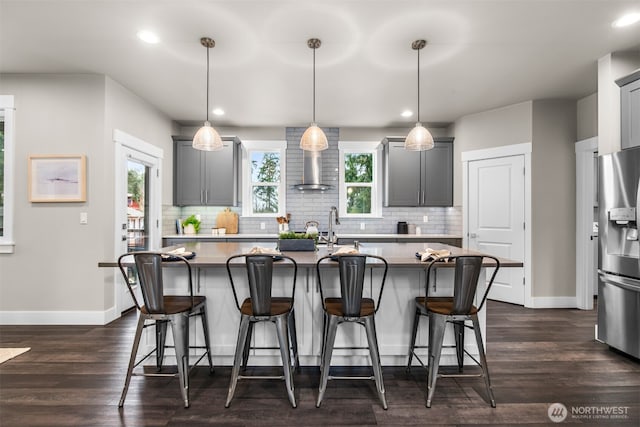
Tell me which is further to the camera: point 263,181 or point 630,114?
point 263,181

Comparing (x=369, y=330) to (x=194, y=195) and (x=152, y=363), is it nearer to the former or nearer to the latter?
(x=152, y=363)

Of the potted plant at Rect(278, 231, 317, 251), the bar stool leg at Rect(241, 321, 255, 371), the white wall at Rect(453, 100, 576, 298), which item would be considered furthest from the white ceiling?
the bar stool leg at Rect(241, 321, 255, 371)

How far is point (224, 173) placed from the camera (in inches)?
197

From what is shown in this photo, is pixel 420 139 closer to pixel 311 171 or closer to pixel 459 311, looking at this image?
pixel 459 311

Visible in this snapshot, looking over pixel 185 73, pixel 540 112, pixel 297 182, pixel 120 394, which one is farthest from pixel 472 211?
pixel 120 394

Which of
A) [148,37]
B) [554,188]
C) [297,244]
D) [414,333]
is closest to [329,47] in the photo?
[148,37]

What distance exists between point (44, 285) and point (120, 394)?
211cm

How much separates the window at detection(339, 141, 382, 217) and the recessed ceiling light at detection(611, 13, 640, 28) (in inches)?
126

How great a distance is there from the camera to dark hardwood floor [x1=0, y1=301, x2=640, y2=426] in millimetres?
1891

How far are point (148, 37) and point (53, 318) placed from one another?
306 cm

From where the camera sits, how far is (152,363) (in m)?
2.51

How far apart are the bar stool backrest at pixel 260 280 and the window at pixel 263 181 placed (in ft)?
11.3

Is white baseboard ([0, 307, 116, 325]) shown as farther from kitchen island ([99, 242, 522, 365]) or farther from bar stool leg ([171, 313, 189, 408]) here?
bar stool leg ([171, 313, 189, 408])

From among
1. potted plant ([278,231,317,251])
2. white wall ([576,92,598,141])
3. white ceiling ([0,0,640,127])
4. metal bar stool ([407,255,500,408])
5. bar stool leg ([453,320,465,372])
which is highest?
white ceiling ([0,0,640,127])
